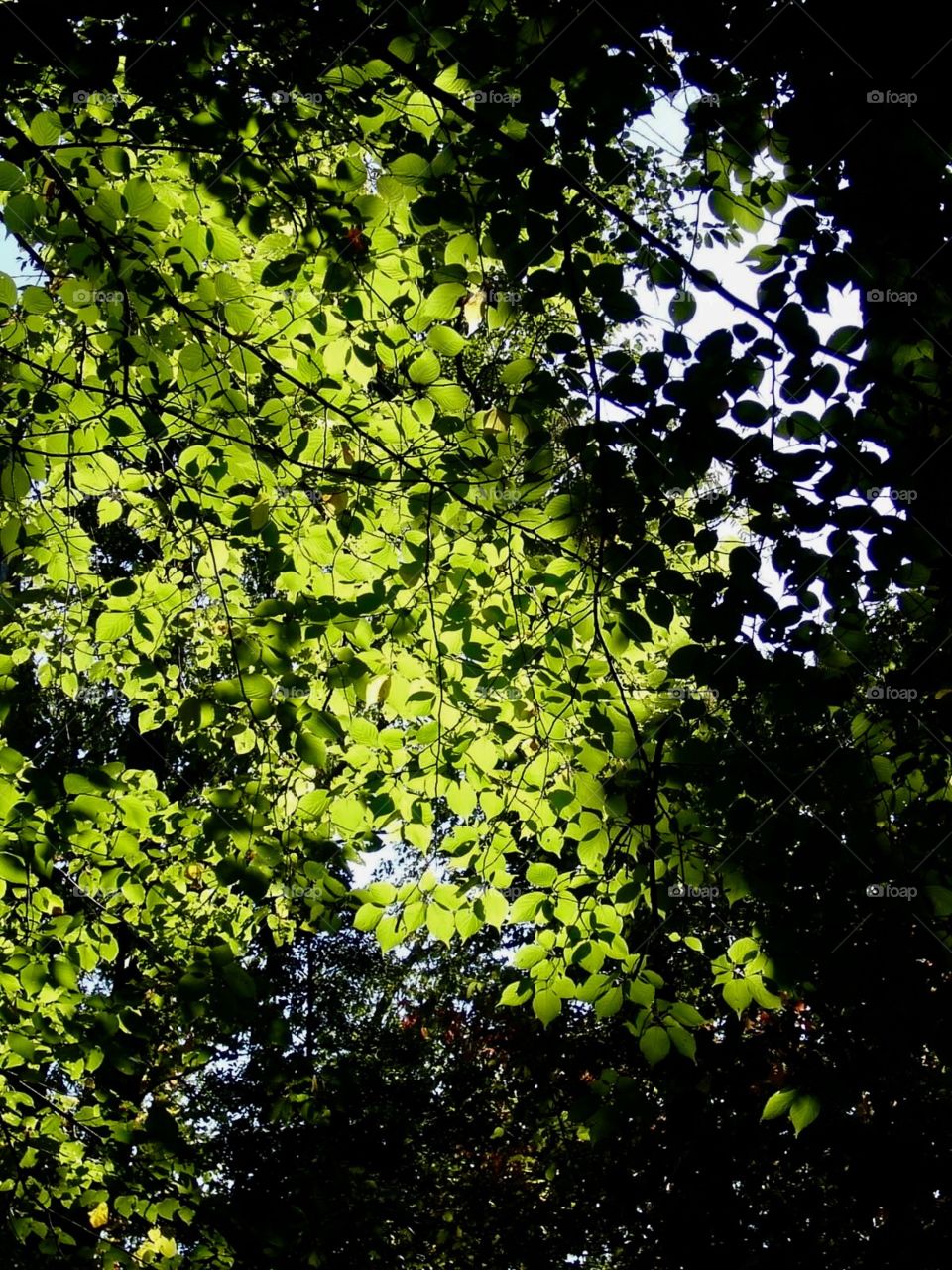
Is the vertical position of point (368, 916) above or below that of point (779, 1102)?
Answer: above

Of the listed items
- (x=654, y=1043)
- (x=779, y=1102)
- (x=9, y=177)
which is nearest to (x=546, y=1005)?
(x=654, y=1043)

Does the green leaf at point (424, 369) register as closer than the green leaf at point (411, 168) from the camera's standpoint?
No

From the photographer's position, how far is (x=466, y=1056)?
26.5 feet

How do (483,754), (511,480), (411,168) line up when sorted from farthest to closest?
(511,480), (483,754), (411,168)

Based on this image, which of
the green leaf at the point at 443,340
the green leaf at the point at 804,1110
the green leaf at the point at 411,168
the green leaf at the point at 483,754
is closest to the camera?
the green leaf at the point at 804,1110

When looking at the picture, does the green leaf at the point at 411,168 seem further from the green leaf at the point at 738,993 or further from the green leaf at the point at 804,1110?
the green leaf at the point at 804,1110

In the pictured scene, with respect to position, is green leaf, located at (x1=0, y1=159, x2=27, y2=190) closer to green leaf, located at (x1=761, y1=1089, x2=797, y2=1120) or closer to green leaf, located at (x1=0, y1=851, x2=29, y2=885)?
green leaf, located at (x1=0, y1=851, x2=29, y2=885)

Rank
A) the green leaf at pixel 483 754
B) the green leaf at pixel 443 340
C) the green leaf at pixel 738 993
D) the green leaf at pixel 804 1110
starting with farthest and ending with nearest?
the green leaf at pixel 483 754 → the green leaf at pixel 443 340 → the green leaf at pixel 738 993 → the green leaf at pixel 804 1110

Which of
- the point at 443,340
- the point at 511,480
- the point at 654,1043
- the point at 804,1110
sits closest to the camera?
the point at 804,1110

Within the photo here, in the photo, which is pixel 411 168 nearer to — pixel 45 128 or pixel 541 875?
pixel 45 128

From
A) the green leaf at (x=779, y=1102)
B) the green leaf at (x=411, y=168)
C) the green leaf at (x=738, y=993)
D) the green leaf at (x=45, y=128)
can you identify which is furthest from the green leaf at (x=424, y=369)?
the green leaf at (x=779, y=1102)

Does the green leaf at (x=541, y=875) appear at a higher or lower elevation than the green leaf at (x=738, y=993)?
higher

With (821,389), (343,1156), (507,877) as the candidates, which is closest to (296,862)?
(507,877)

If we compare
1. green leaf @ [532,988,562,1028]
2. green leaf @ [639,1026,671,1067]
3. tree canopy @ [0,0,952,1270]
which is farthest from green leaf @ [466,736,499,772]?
green leaf @ [639,1026,671,1067]
